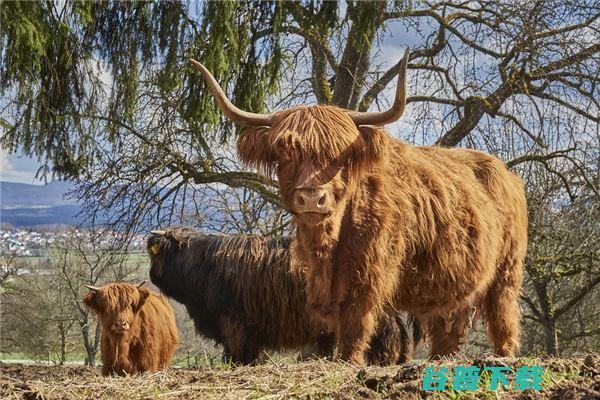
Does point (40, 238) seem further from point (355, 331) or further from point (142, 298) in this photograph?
point (355, 331)

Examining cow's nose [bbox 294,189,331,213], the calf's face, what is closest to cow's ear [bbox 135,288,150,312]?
the calf's face

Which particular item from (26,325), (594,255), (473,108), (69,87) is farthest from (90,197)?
(26,325)

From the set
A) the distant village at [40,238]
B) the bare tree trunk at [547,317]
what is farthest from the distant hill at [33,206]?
the bare tree trunk at [547,317]

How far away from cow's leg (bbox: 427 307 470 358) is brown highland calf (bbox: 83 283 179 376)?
3959mm

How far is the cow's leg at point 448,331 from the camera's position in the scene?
4977mm

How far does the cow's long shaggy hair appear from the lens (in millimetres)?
6940

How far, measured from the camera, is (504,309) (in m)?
4.98

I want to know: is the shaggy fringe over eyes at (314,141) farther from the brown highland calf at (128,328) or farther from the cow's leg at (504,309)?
the brown highland calf at (128,328)

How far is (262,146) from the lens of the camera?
3.80 metres

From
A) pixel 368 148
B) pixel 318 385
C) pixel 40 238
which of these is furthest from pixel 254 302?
pixel 40 238

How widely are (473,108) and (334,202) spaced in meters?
5.63

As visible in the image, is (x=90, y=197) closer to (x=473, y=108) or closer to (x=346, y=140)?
(x=473, y=108)

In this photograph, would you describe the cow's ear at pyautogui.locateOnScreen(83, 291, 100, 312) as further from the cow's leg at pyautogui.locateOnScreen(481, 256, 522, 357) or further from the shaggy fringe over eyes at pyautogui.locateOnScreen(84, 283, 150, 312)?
the cow's leg at pyautogui.locateOnScreen(481, 256, 522, 357)

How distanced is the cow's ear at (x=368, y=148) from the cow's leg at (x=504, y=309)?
1.81 m
